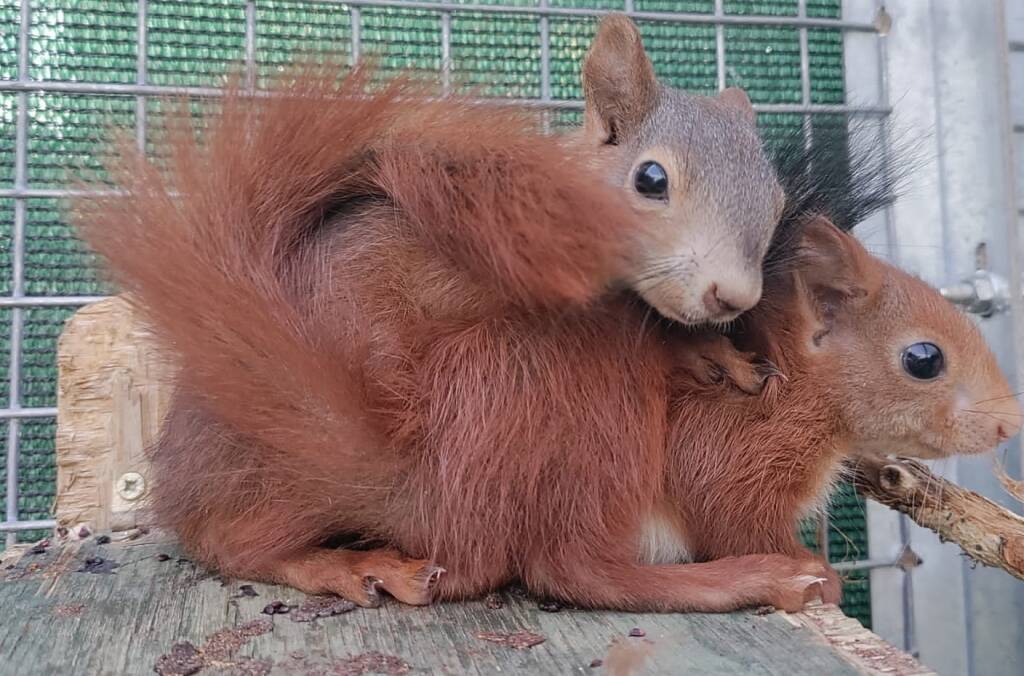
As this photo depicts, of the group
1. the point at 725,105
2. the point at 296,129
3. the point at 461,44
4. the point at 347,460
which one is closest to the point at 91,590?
the point at 347,460

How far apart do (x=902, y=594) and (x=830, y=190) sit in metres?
0.74

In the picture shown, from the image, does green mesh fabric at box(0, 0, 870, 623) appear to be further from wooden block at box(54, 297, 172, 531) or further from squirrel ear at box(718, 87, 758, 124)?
squirrel ear at box(718, 87, 758, 124)

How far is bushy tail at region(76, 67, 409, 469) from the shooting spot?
22.9 inches

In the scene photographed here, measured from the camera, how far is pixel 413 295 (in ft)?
2.09

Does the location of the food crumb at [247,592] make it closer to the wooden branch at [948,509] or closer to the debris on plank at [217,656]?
the debris on plank at [217,656]

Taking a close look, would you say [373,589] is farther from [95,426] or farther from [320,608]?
[95,426]

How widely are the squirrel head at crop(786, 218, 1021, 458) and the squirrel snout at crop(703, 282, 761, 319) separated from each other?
0.47 feet

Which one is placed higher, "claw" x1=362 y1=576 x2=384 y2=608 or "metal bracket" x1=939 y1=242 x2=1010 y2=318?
"metal bracket" x1=939 y1=242 x2=1010 y2=318

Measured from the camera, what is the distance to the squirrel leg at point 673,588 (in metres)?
0.64

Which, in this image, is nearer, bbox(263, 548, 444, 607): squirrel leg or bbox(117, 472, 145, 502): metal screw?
bbox(263, 548, 444, 607): squirrel leg

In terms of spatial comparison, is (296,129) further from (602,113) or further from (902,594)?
(902,594)

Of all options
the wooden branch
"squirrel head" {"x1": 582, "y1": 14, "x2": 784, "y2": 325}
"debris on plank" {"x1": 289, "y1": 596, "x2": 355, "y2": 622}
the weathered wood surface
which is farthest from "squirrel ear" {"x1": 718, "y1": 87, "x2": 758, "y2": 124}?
"debris on plank" {"x1": 289, "y1": 596, "x2": 355, "y2": 622}

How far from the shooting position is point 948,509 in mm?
790

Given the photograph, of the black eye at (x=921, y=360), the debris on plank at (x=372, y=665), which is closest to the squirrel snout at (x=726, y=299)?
the black eye at (x=921, y=360)
